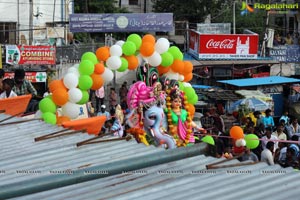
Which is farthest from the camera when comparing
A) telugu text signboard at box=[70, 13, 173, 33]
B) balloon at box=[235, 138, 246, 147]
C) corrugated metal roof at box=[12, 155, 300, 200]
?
telugu text signboard at box=[70, 13, 173, 33]

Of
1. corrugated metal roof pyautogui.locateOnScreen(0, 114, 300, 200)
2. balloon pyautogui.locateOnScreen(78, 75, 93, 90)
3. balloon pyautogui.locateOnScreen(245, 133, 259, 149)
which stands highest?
balloon pyautogui.locateOnScreen(78, 75, 93, 90)

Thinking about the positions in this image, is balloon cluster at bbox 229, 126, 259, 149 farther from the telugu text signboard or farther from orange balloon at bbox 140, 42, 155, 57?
the telugu text signboard

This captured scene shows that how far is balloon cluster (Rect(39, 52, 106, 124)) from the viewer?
26.8 ft

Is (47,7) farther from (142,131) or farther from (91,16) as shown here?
(142,131)

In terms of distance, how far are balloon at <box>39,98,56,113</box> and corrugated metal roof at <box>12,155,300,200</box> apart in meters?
3.89

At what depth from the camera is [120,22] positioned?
75.2 ft

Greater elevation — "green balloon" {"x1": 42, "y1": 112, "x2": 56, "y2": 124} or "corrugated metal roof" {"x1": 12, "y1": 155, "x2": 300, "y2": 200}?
"corrugated metal roof" {"x1": 12, "y1": 155, "x2": 300, "y2": 200}

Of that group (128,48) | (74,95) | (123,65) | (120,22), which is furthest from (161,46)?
(120,22)

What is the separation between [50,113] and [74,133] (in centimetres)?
201

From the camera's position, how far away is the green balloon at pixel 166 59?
31.4ft

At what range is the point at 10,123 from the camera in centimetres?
607

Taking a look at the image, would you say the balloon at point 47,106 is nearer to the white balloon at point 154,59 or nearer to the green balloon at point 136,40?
the green balloon at point 136,40

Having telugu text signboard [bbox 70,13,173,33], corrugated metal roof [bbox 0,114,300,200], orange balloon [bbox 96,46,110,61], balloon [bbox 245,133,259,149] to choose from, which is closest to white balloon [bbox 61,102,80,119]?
orange balloon [bbox 96,46,110,61]

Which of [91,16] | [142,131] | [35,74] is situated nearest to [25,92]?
[142,131]
